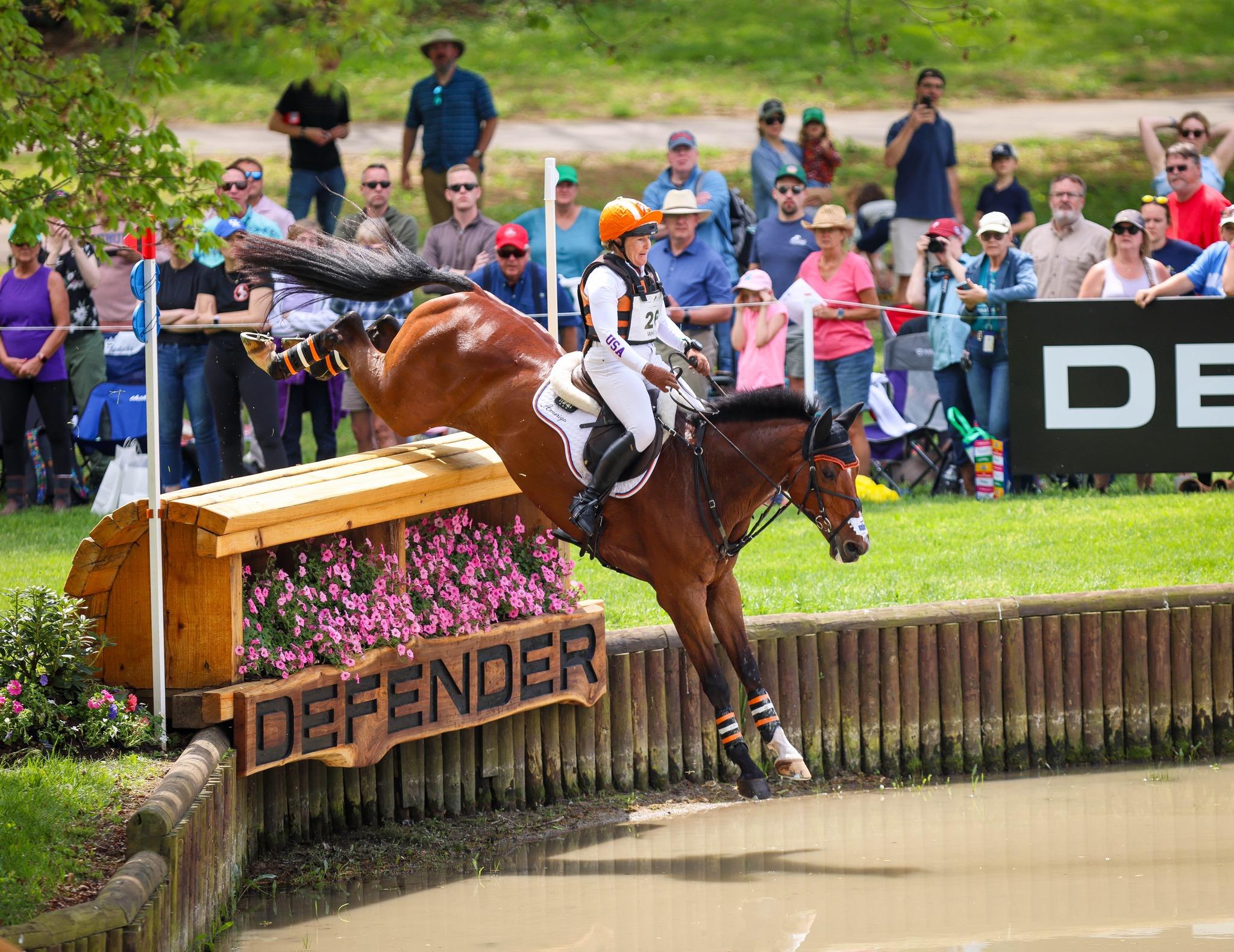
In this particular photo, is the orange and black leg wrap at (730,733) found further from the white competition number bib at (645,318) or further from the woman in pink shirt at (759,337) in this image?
the woman in pink shirt at (759,337)

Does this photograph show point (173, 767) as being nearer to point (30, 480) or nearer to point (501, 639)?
point (501, 639)

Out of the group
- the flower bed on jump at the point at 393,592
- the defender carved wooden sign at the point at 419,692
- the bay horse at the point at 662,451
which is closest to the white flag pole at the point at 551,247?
the bay horse at the point at 662,451

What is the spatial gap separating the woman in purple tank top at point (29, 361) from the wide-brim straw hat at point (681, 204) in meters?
4.31

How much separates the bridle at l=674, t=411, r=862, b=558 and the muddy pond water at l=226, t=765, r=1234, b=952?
1.43 metres

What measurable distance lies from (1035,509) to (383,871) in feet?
18.3

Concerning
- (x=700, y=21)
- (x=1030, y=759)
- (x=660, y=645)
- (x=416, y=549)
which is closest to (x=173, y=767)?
(x=416, y=549)

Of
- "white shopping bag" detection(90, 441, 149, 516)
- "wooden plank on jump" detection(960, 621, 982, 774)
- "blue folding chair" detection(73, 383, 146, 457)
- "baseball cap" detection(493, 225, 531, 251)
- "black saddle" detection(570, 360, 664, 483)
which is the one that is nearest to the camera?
"black saddle" detection(570, 360, 664, 483)

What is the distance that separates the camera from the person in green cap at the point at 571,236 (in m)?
12.9

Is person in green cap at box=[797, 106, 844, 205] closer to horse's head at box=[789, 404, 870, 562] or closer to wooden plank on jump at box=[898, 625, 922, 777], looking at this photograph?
wooden plank on jump at box=[898, 625, 922, 777]

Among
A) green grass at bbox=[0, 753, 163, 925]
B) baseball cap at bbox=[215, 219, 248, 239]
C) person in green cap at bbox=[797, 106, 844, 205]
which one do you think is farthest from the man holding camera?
green grass at bbox=[0, 753, 163, 925]

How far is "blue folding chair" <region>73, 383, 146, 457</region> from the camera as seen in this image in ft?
39.3

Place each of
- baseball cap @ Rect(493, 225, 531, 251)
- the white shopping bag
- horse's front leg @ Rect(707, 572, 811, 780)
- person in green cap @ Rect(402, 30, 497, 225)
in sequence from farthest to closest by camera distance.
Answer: person in green cap @ Rect(402, 30, 497, 225) < baseball cap @ Rect(493, 225, 531, 251) < the white shopping bag < horse's front leg @ Rect(707, 572, 811, 780)

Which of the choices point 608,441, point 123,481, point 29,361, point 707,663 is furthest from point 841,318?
point 29,361

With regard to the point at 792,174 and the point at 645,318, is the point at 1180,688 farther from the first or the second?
the point at 792,174
